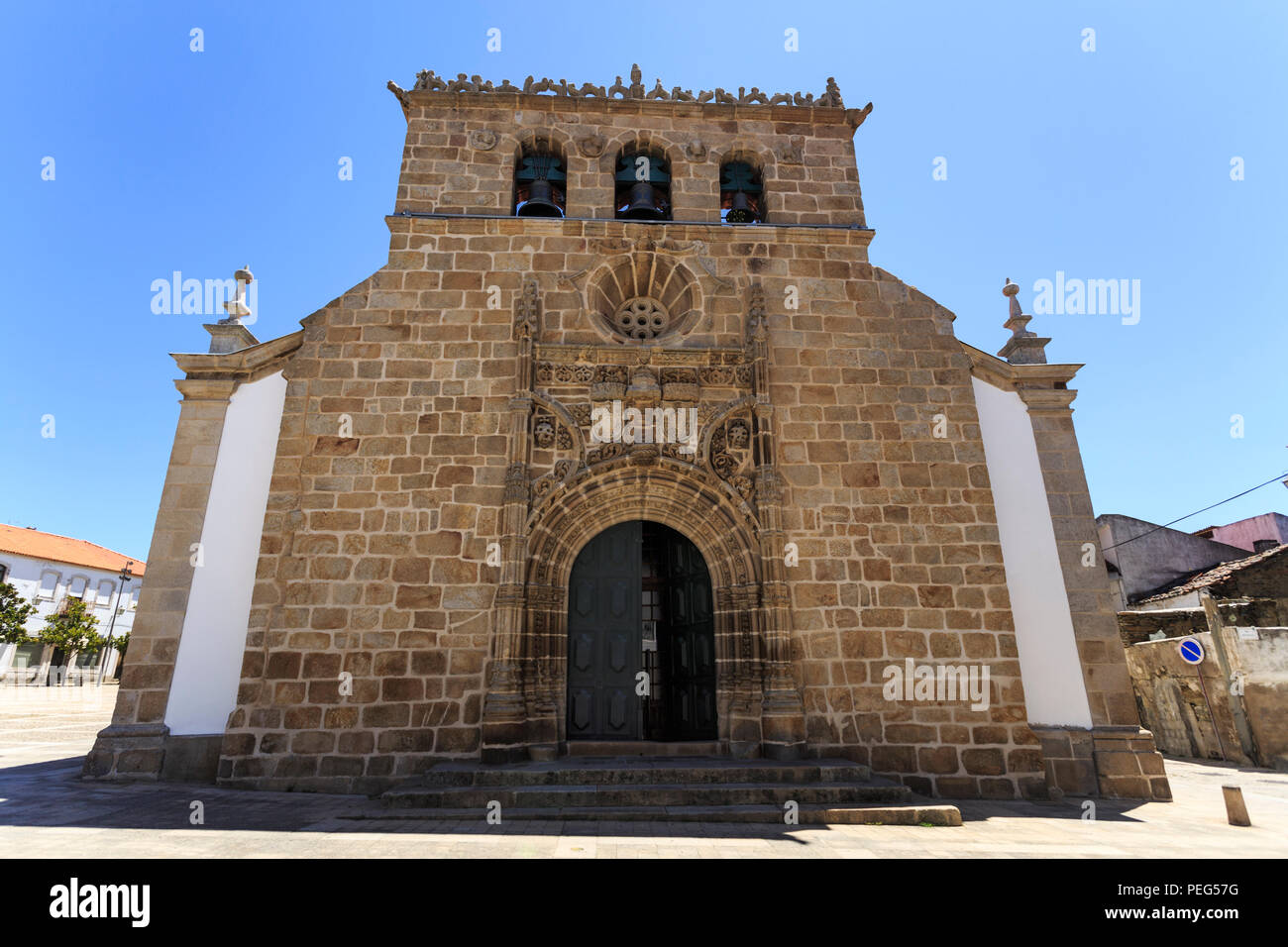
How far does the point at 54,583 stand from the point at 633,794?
46323 mm

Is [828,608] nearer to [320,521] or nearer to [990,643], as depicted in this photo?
[990,643]

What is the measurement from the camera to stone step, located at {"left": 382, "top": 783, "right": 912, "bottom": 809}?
5844 mm

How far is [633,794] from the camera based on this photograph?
5.95 metres

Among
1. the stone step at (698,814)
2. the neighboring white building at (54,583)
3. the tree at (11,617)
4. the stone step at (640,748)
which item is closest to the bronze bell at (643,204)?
the stone step at (640,748)

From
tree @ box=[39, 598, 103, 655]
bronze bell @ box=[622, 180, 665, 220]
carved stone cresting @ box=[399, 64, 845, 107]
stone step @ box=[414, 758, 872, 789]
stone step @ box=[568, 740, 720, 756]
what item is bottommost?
stone step @ box=[414, 758, 872, 789]

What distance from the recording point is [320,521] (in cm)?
769

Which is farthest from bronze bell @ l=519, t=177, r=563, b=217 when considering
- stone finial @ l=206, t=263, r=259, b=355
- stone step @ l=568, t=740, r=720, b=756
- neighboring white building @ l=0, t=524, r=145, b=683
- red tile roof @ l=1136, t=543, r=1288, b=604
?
neighboring white building @ l=0, t=524, r=145, b=683

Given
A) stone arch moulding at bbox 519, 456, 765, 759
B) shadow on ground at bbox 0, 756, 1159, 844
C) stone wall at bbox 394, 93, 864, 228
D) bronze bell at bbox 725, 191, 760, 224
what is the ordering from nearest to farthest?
shadow on ground at bbox 0, 756, 1159, 844
stone arch moulding at bbox 519, 456, 765, 759
stone wall at bbox 394, 93, 864, 228
bronze bell at bbox 725, 191, 760, 224

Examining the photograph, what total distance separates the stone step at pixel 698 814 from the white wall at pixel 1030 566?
2772mm

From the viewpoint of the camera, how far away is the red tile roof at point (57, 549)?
35250 mm

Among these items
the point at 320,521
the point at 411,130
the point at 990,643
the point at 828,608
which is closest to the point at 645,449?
the point at 828,608

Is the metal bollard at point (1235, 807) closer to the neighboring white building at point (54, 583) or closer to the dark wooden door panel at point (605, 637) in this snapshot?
the dark wooden door panel at point (605, 637)

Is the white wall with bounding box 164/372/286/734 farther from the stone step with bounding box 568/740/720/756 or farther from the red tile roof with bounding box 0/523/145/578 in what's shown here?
the red tile roof with bounding box 0/523/145/578

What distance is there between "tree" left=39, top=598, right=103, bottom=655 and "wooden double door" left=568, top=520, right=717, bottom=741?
1422 inches
